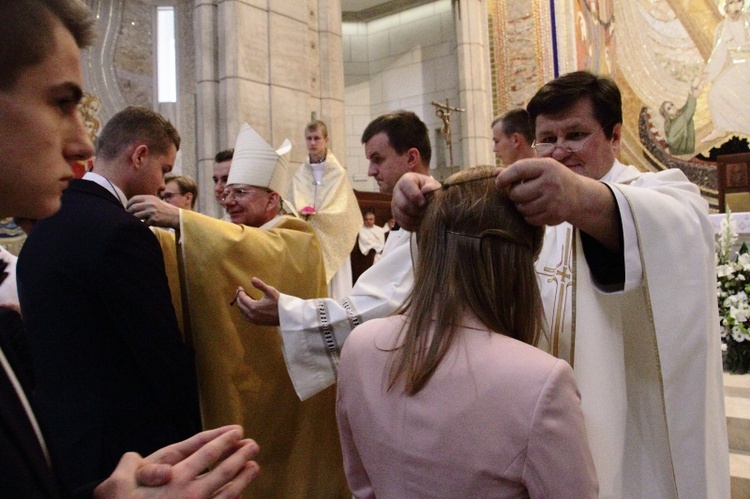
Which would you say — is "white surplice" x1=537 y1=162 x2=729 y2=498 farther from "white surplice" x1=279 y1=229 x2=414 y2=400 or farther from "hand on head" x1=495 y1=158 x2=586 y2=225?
"white surplice" x1=279 y1=229 x2=414 y2=400

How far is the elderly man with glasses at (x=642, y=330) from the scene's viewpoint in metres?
1.41

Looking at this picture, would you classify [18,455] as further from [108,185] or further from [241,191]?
[241,191]

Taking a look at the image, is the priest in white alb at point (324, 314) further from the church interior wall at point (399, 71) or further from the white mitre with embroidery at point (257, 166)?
the church interior wall at point (399, 71)

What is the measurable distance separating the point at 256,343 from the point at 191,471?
5.41 ft

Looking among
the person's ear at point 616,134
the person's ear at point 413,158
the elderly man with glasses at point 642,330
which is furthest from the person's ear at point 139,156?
the person's ear at point 616,134

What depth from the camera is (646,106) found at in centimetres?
945

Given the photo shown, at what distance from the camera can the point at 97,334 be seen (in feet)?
6.26

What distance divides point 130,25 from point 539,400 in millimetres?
6902

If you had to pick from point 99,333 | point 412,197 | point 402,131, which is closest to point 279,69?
point 402,131

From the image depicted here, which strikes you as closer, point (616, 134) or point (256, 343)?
point (616, 134)

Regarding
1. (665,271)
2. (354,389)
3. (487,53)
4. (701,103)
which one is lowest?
(354,389)

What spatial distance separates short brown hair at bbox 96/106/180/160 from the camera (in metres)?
2.20

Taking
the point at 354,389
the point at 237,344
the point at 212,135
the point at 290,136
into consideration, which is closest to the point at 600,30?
the point at 290,136

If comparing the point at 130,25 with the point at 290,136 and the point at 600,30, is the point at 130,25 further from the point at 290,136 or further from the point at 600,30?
the point at 600,30
